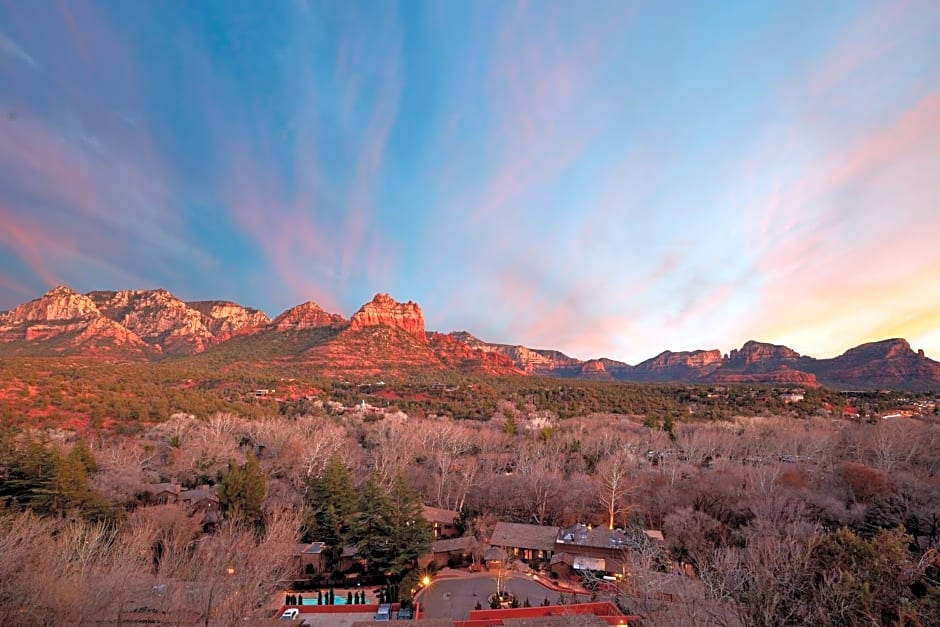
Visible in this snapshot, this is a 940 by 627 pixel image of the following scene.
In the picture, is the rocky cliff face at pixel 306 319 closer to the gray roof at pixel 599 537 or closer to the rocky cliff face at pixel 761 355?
the gray roof at pixel 599 537

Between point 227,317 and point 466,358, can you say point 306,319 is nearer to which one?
point 227,317

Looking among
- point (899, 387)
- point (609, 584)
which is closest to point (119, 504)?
point (609, 584)

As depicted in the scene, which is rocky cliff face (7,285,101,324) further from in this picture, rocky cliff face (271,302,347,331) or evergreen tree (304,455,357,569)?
evergreen tree (304,455,357,569)

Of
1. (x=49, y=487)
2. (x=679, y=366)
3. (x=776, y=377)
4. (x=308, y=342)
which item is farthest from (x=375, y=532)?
(x=679, y=366)

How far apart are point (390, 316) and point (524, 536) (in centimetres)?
10019

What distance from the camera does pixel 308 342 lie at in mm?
111875

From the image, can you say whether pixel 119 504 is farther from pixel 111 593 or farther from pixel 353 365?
pixel 353 365

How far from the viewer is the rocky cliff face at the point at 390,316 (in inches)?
4769

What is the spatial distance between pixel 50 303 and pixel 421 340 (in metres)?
89.0

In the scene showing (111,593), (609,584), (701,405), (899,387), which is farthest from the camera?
(899,387)

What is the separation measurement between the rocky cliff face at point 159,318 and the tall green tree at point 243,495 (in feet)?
295

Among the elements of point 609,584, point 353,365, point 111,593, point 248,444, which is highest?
point 353,365

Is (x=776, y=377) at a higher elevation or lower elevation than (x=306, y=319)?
lower

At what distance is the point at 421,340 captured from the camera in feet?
424
